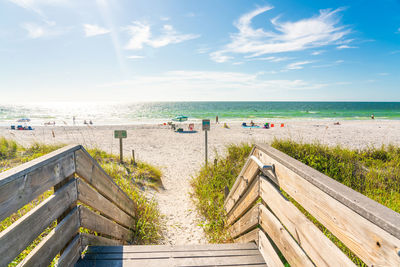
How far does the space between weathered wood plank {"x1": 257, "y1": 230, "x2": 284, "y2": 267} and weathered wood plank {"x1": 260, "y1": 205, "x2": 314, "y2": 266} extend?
Answer: 143 millimetres

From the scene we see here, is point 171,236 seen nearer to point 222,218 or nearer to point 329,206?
point 222,218

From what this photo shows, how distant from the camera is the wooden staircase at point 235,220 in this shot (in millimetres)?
932

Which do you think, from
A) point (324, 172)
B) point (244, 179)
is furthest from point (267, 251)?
point (324, 172)

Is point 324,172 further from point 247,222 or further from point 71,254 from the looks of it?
point 71,254

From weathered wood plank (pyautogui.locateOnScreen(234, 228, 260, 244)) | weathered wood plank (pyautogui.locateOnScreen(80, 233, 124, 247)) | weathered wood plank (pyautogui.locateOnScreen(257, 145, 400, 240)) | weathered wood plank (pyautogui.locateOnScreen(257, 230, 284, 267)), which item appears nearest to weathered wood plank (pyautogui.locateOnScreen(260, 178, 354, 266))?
weathered wood plank (pyautogui.locateOnScreen(257, 145, 400, 240))

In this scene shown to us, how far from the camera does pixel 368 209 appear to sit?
0.85 metres

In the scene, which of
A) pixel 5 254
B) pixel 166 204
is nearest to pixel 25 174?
pixel 5 254

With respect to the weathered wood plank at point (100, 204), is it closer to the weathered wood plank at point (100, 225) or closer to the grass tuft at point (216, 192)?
the weathered wood plank at point (100, 225)

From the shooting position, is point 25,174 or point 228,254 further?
point 228,254

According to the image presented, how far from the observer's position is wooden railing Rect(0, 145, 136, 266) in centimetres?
107

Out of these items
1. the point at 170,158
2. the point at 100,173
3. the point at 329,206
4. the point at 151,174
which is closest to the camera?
the point at 329,206

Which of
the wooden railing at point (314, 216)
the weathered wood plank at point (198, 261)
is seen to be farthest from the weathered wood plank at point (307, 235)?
the weathered wood plank at point (198, 261)

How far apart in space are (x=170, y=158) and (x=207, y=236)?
24.8 feet

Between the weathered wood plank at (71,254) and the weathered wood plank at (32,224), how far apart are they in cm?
34
